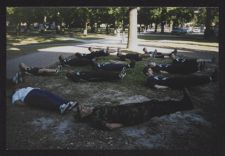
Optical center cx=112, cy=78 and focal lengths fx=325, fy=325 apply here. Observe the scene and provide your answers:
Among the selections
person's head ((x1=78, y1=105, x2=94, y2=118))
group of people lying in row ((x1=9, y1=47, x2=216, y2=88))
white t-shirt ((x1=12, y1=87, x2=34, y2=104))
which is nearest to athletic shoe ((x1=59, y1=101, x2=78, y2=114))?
person's head ((x1=78, y1=105, x2=94, y2=118))

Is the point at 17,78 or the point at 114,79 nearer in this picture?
the point at 17,78

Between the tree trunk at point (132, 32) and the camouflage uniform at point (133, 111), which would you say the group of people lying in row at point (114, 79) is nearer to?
the camouflage uniform at point (133, 111)

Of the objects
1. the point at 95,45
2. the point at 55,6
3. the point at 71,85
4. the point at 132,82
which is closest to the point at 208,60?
the point at 132,82

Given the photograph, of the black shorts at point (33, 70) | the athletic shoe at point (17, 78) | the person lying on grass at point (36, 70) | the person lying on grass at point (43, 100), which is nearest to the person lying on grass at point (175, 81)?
the person lying on grass at point (43, 100)

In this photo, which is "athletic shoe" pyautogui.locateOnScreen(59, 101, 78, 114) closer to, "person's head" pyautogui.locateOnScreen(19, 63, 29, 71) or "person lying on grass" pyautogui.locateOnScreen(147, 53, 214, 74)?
"person's head" pyautogui.locateOnScreen(19, 63, 29, 71)

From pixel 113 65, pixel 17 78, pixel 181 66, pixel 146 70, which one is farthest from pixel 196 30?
pixel 17 78

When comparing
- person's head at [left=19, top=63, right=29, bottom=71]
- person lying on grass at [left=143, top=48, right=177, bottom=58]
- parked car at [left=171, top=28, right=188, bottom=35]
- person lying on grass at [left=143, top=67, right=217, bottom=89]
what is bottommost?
person lying on grass at [left=143, top=67, right=217, bottom=89]

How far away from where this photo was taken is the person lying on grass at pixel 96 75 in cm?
683

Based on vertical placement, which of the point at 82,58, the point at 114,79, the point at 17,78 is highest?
the point at 82,58

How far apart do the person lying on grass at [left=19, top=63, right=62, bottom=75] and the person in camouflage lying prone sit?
141 centimetres

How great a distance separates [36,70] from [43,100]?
1.34 metres

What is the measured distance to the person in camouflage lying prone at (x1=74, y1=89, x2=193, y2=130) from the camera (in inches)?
214

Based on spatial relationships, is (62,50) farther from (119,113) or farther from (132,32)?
(119,113)

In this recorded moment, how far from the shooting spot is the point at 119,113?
18.0 feet
